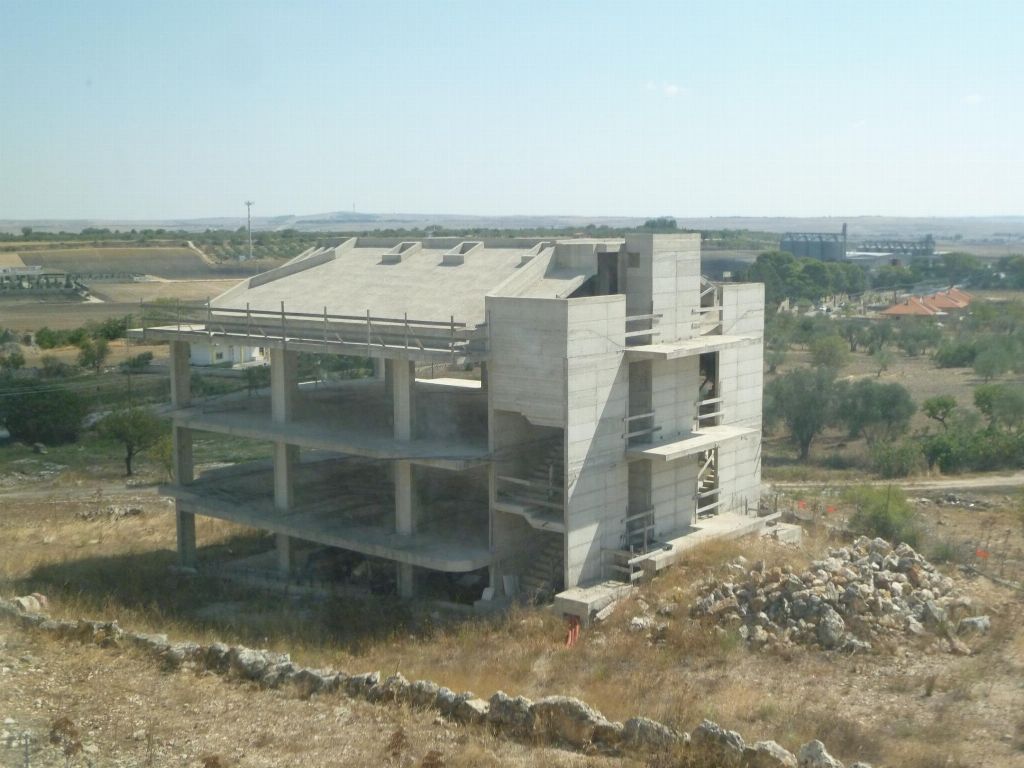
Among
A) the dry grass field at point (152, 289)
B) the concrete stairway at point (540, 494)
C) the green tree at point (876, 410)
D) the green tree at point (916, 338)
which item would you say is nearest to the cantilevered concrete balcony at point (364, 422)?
the concrete stairway at point (540, 494)

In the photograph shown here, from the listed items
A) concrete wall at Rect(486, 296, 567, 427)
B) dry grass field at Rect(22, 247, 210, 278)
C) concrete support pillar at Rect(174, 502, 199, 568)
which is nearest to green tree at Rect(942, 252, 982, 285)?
dry grass field at Rect(22, 247, 210, 278)

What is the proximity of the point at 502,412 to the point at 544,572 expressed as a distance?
10.7 feet

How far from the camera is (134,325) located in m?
65.6

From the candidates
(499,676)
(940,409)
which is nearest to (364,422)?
(499,676)

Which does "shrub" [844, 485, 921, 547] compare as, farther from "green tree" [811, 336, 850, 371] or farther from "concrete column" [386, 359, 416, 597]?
"green tree" [811, 336, 850, 371]

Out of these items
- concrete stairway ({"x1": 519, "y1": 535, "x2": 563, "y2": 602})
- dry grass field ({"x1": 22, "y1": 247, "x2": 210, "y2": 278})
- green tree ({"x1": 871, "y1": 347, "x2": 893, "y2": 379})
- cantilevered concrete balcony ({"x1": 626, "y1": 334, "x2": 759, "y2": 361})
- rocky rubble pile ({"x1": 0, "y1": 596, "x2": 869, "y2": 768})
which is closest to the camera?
rocky rubble pile ({"x1": 0, "y1": 596, "x2": 869, "y2": 768})

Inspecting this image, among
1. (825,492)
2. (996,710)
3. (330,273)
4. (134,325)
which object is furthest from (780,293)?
(996,710)

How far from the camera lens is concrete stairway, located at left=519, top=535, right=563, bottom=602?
21516 mm

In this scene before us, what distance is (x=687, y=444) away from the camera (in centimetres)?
2264

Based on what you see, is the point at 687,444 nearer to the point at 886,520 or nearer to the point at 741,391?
the point at 741,391

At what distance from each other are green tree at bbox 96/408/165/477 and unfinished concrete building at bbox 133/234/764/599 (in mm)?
15241

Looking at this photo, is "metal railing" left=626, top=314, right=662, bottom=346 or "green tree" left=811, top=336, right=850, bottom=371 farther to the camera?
"green tree" left=811, top=336, right=850, bottom=371

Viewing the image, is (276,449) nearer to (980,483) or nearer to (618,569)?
(618,569)

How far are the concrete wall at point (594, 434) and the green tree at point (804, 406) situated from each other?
26.5 meters
